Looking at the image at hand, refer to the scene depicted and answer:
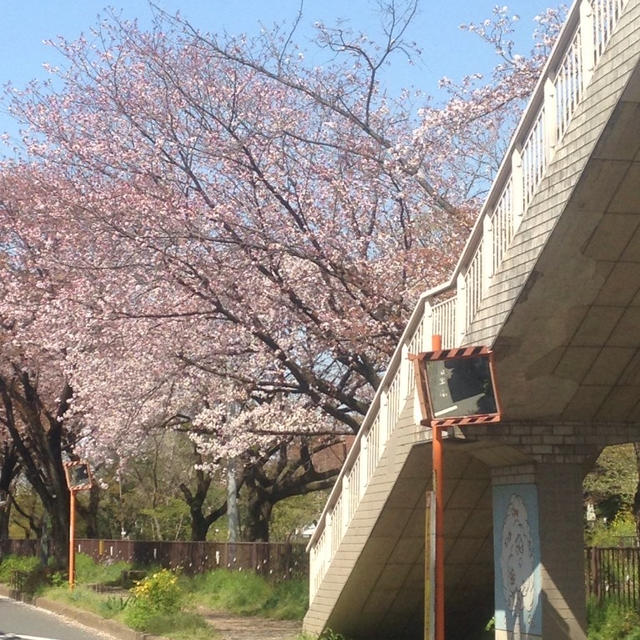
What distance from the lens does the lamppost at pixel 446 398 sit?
916cm

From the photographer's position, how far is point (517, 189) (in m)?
10.6

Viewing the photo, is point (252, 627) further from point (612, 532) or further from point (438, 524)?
point (612, 532)

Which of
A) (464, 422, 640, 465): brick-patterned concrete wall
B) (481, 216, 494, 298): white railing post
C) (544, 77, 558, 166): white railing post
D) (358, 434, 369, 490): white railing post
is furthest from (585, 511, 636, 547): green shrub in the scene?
(544, 77, 558, 166): white railing post

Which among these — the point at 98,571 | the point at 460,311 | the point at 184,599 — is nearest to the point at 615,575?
the point at 460,311

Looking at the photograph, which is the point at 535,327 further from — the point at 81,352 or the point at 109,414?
the point at 109,414

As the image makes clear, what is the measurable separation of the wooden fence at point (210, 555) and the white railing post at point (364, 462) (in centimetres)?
1029

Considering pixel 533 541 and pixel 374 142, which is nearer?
pixel 533 541

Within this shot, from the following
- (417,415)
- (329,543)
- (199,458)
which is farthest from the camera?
(199,458)

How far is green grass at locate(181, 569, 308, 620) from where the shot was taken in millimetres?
21734

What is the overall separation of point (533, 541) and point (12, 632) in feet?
34.8

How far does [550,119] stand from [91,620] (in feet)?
46.6

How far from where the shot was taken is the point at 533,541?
12203 millimetres

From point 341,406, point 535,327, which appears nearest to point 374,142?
point 341,406

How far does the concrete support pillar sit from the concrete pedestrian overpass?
0.06 feet
